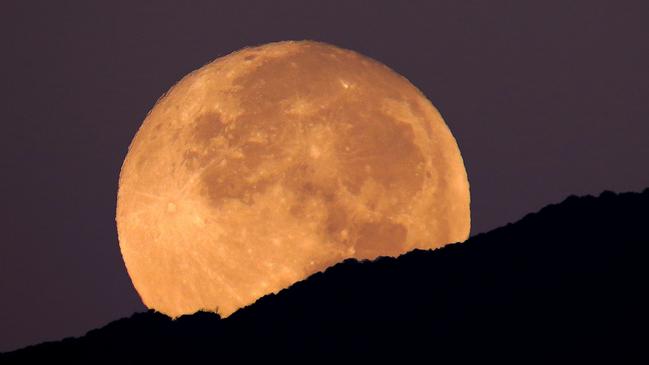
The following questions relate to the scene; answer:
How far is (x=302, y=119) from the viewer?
20203mm

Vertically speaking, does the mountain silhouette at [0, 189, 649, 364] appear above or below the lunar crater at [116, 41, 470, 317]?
below

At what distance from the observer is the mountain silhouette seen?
12.6 meters

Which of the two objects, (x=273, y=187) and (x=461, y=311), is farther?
(x=273, y=187)

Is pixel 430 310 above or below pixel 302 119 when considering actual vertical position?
below

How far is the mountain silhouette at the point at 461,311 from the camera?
12633 mm

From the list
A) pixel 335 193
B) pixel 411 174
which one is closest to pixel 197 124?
pixel 335 193

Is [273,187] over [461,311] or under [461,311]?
over

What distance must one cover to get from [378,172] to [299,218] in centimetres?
213

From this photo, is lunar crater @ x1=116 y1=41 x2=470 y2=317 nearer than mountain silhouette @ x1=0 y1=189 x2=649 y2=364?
No

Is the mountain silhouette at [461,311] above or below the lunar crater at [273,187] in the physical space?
below

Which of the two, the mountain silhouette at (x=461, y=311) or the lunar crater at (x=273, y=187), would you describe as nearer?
the mountain silhouette at (x=461, y=311)

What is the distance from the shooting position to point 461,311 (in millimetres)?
13727

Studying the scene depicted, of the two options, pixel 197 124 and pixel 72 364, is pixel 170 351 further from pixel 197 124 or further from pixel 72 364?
pixel 197 124

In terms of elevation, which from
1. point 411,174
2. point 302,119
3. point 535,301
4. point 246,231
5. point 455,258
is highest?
point 302,119
